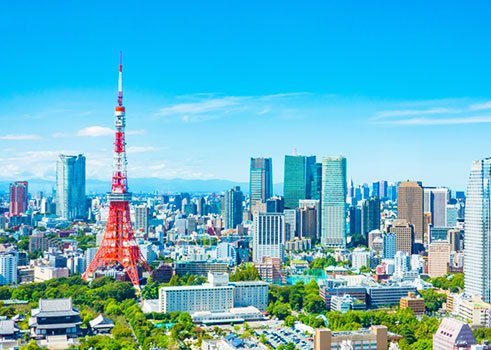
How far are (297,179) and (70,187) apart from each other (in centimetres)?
1620

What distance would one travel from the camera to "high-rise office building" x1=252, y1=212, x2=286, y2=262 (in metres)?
27.1

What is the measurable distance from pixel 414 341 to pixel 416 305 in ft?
12.7

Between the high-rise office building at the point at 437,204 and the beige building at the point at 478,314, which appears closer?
the beige building at the point at 478,314

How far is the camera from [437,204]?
3788 cm

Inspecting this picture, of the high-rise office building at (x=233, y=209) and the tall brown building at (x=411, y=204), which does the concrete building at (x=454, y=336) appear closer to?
the tall brown building at (x=411, y=204)

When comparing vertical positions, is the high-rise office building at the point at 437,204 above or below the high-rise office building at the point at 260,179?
below

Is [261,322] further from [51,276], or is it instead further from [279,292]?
[51,276]

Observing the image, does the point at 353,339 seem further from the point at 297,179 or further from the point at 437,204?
the point at 297,179

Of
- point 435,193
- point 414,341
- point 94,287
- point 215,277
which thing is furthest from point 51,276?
point 435,193

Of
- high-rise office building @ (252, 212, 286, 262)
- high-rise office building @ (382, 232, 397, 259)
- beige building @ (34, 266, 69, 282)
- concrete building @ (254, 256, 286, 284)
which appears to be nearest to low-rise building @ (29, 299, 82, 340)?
beige building @ (34, 266, 69, 282)

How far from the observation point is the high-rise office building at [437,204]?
3712cm

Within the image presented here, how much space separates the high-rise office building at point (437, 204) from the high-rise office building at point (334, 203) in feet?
18.9

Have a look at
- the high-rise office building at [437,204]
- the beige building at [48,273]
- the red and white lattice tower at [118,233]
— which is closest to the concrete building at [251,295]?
the red and white lattice tower at [118,233]

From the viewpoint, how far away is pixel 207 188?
89.4 metres
